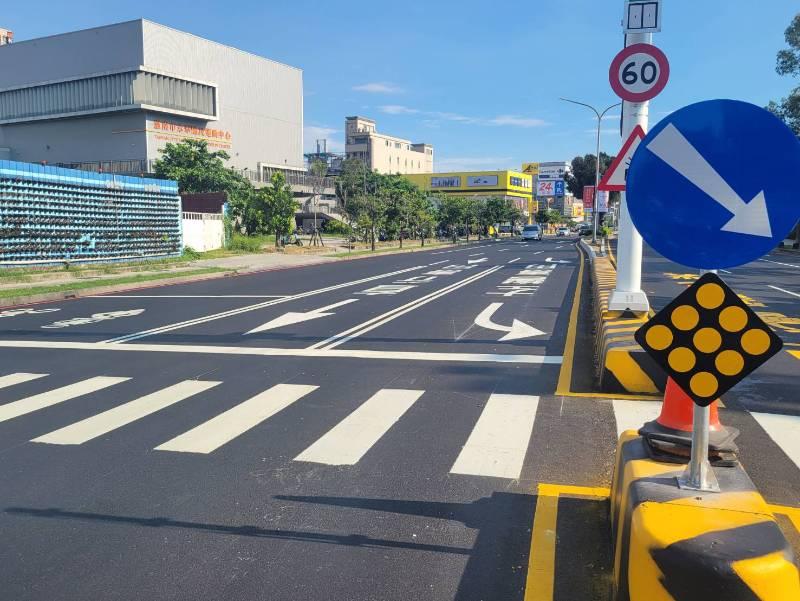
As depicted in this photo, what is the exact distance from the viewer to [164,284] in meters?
20.8

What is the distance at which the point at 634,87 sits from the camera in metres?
7.42

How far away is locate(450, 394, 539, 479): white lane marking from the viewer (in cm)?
481

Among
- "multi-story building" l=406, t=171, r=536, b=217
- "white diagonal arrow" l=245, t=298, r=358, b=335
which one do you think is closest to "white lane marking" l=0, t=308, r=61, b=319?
"white diagonal arrow" l=245, t=298, r=358, b=335

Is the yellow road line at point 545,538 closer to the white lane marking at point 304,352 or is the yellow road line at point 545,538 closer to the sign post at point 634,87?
Answer: the sign post at point 634,87

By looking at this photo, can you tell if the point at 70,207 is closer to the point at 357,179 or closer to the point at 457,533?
the point at 457,533

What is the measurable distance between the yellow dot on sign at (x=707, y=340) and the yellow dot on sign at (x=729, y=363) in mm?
44

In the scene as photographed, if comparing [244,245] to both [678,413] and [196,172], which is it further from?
[678,413]

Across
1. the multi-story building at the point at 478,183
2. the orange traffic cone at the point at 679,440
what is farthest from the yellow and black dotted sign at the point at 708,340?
the multi-story building at the point at 478,183

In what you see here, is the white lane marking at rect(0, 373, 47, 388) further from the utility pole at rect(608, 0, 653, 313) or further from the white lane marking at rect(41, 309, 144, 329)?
the utility pole at rect(608, 0, 653, 313)

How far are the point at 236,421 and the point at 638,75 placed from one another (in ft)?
18.5

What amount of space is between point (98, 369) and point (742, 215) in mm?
7641

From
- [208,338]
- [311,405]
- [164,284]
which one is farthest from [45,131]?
[311,405]

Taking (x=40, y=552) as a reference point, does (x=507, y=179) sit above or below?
above

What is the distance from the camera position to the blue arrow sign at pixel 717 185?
2.77m
